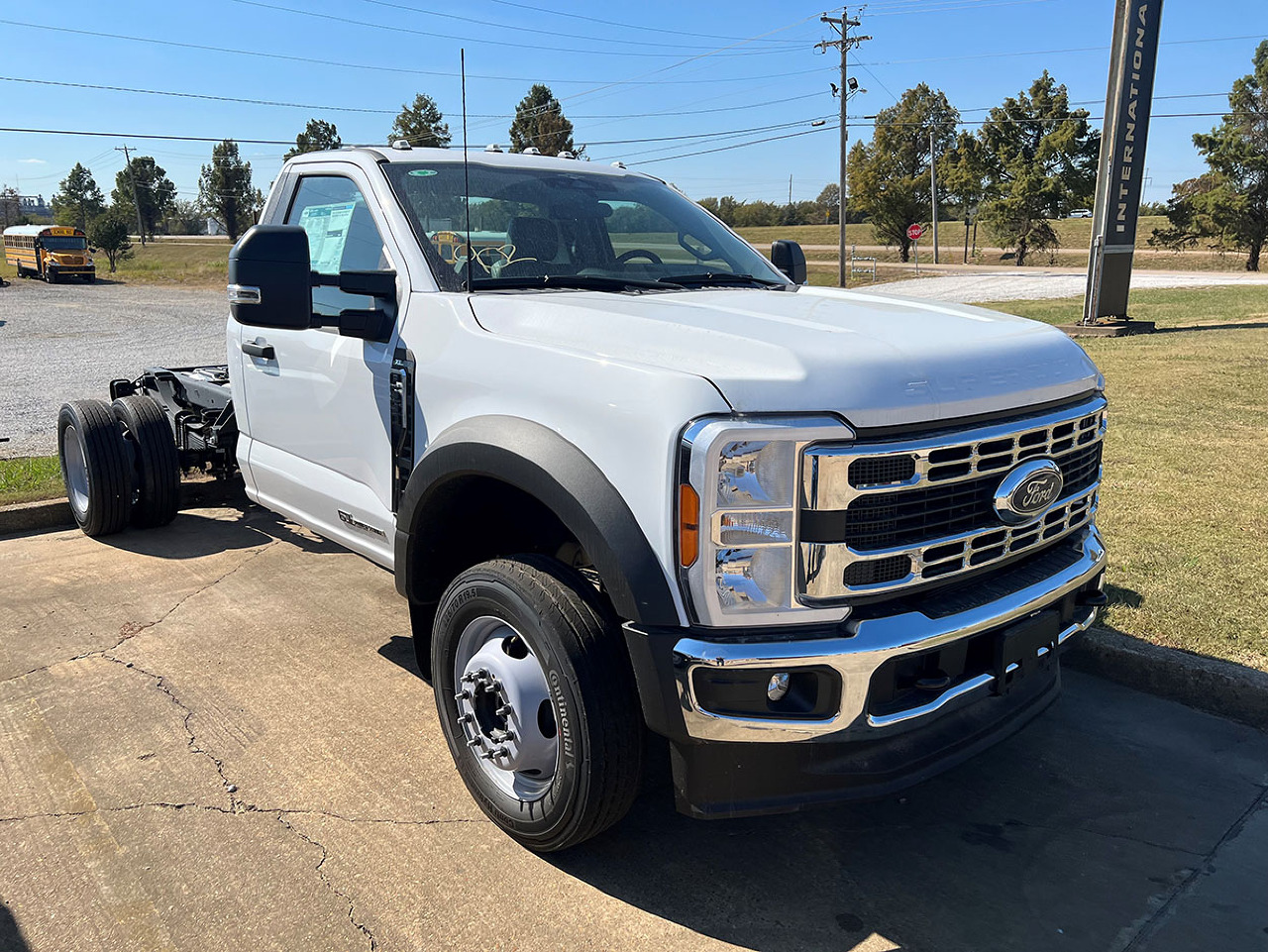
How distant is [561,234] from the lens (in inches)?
146

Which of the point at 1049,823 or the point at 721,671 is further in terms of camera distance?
the point at 1049,823

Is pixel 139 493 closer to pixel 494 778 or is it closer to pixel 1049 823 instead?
pixel 494 778

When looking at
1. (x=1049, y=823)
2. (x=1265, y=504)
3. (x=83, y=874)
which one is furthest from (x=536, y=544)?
(x=1265, y=504)

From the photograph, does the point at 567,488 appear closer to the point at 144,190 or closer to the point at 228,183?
the point at 228,183

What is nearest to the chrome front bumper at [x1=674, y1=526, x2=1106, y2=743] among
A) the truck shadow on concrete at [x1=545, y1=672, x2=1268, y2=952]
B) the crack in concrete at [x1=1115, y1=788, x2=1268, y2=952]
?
the truck shadow on concrete at [x1=545, y1=672, x2=1268, y2=952]

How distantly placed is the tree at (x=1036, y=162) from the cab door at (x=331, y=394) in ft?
178

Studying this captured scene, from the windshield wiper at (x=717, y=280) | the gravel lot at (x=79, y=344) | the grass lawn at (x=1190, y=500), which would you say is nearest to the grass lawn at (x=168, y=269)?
the gravel lot at (x=79, y=344)

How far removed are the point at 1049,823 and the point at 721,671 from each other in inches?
57.9

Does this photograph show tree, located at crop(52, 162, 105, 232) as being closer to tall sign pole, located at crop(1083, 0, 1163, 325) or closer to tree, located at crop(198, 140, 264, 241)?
tree, located at crop(198, 140, 264, 241)

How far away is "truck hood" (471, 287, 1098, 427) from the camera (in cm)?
232

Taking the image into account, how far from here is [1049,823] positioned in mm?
3055

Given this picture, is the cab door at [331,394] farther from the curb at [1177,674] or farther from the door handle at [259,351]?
the curb at [1177,674]

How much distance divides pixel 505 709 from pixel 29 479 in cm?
545

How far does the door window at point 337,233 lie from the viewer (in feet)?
12.0
